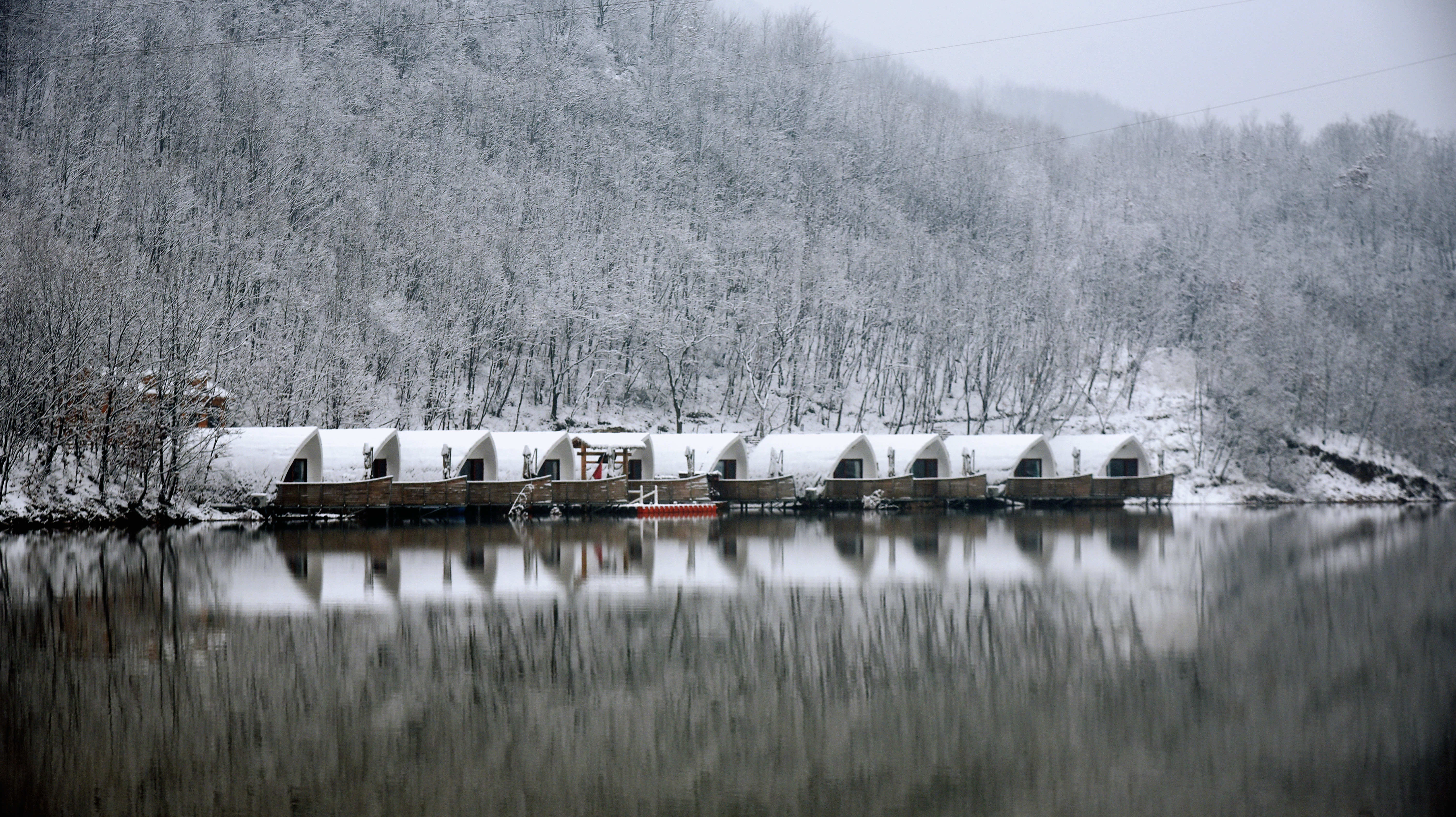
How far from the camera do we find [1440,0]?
206ft

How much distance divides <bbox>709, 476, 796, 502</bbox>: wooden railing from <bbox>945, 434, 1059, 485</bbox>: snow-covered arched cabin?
8.86 m

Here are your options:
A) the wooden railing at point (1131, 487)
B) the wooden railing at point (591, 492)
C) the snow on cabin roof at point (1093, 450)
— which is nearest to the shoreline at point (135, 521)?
the wooden railing at point (1131, 487)

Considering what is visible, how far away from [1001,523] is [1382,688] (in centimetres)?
2668

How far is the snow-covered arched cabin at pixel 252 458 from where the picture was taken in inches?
1501

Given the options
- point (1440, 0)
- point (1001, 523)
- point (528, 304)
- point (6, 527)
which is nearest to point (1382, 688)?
point (1001, 523)

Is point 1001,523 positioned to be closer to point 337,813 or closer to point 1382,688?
point 1382,688

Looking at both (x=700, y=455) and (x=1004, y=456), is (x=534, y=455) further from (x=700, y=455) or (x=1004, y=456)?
(x=1004, y=456)

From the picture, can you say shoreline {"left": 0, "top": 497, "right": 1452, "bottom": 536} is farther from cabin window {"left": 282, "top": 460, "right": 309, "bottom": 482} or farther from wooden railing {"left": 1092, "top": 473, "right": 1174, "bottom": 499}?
wooden railing {"left": 1092, "top": 473, "right": 1174, "bottom": 499}

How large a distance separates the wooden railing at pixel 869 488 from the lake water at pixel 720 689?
2394 cm

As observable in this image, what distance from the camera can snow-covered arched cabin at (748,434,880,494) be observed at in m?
48.3

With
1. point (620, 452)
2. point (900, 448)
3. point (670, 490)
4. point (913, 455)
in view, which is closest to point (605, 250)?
point (900, 448)

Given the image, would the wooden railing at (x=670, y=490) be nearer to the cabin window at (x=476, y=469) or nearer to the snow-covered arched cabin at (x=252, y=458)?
the cabin window at (x=476, y=469)

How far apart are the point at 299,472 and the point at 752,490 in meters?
17.5

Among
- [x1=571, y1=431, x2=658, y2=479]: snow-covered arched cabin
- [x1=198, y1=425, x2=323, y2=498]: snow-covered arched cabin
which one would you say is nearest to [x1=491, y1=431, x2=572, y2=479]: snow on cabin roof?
[x1=571, y1=431, x2=658, y2=479]: snow-covered arched cabin
